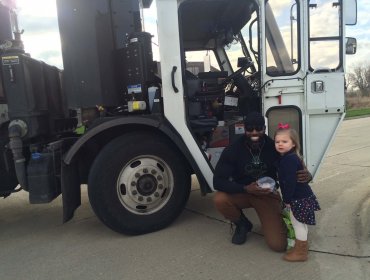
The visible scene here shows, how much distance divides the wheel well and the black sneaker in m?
0.79

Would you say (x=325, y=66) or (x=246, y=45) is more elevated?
(x=246, y=45)

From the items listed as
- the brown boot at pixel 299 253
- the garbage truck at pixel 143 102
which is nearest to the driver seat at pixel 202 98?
the garbage truck at pixel 143 102

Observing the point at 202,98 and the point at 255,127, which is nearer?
the point at 255,127

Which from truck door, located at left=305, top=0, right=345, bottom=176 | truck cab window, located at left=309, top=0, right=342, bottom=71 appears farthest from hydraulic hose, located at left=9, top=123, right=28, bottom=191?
truck cab window, located at left=309, top=0, right=342, bottom=71

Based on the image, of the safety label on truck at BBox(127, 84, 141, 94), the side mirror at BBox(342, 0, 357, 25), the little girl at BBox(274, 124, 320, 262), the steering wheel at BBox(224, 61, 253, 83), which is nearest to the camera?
the little girl at BBox(274, 124, 320, 262)

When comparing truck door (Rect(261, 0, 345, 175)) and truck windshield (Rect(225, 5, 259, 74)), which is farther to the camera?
truck windshield (Rect(225, 5, 259, 74))

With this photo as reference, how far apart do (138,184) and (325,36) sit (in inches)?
96.4

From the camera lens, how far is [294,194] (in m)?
3.53

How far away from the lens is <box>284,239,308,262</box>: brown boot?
3432 millimetres

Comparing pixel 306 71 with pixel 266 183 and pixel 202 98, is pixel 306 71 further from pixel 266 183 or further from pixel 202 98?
pixel 266 183

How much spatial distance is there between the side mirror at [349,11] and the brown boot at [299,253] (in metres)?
2.30

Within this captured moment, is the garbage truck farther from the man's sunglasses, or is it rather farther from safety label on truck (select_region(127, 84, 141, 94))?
the man's sunglasses

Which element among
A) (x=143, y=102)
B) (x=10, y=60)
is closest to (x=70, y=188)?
(x=143, y=102)

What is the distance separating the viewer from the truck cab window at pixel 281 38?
14.0ft
